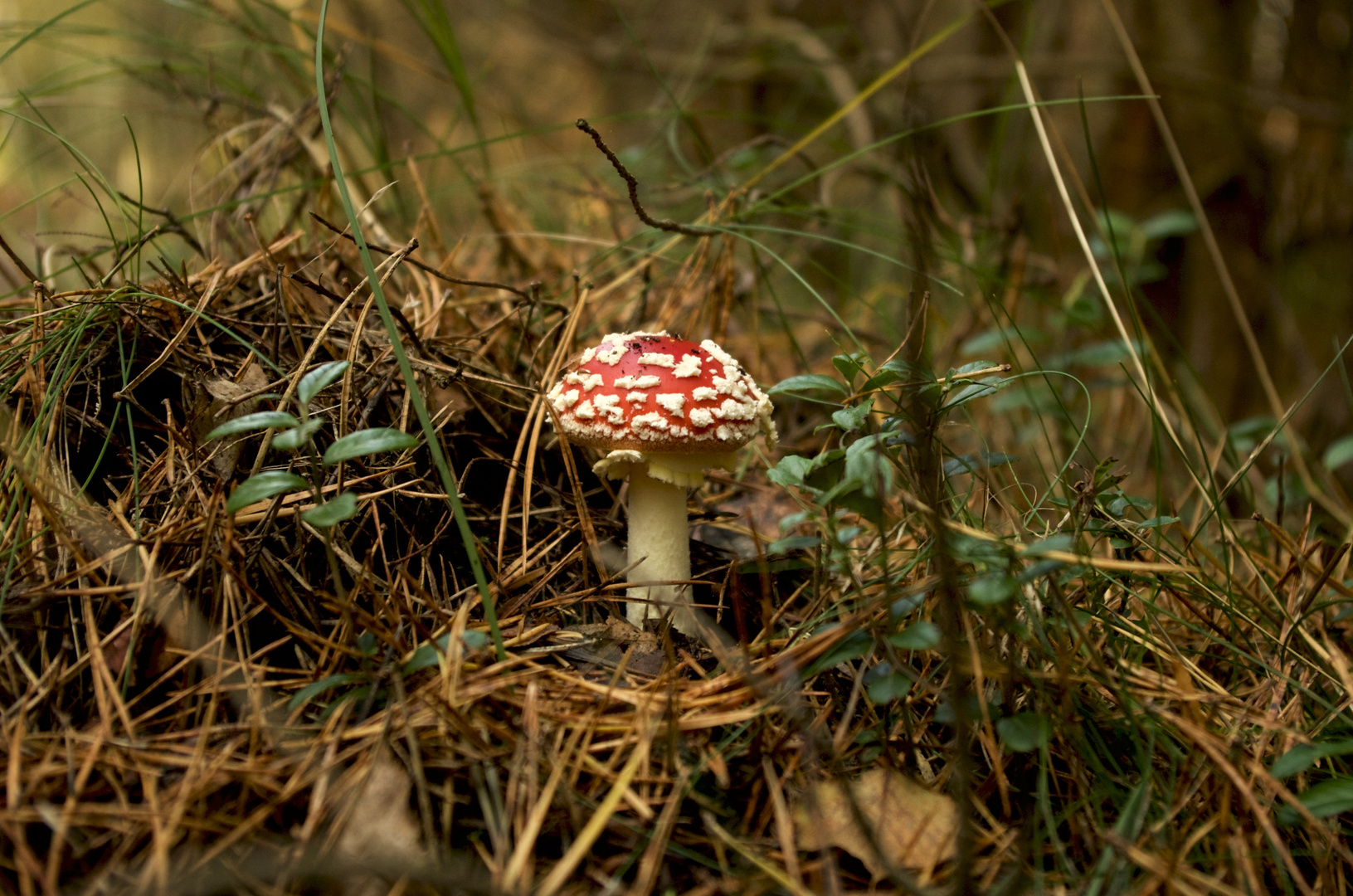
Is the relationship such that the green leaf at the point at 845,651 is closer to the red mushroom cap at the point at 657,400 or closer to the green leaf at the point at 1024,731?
the green leaf at the point at 1024,731

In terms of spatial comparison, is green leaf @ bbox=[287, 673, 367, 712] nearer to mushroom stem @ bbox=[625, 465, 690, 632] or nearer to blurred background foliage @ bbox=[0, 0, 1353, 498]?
mushroom stem @ bbox=[625, 465, 690, 632]

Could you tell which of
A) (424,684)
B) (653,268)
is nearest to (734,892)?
(424,684)

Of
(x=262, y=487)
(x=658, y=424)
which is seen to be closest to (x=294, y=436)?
(x=262, y=487)

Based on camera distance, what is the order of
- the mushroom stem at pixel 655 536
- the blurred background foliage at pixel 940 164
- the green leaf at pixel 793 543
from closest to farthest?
the green leaf at pixel 793 543
the mushroom stem at pixel 655 536
the blurred background foliage at pixel 940 164

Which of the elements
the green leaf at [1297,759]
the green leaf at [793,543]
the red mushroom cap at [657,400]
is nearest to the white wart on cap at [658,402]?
the red mushroom cap at [657,400]

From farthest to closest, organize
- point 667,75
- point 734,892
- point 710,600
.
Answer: point 667,75, point 710,600, point 734,892

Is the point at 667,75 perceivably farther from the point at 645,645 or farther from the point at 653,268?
the point at 645,645
